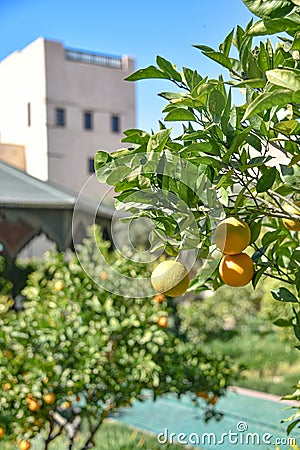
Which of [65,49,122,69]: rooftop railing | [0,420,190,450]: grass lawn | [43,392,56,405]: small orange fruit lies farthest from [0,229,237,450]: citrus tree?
[65,49,122,69]: rooftop railing

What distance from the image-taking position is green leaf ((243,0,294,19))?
3.01 ft

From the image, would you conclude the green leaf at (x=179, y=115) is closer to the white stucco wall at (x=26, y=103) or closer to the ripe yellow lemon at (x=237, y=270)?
the ripe yellow lemon at (x=237, y=270)

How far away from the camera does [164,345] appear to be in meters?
3.70

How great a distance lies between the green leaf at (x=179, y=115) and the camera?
105cm

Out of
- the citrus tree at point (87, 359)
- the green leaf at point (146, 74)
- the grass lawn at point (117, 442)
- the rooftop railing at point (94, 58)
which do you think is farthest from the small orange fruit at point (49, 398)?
the rooftop railing at point (94, 58)

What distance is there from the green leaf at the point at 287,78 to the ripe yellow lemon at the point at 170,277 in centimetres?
A: 42

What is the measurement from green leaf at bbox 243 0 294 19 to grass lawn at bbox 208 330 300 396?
21.5ft

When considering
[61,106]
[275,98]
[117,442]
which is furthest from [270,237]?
[61,106]

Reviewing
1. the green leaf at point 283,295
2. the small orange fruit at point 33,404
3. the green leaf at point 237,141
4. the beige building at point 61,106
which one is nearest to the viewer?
the green leaf at point 237,141

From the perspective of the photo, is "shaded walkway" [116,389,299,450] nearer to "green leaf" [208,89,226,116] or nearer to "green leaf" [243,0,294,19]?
"green leaf" [208,89,226,116]

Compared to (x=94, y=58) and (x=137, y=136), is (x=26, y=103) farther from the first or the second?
(x=137, y=136)

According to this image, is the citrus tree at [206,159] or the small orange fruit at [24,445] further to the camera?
the small orange fruit at [24,445]

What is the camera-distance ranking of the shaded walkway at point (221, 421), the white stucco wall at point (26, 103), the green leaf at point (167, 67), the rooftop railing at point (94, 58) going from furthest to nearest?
the rooftop railing at point (94, 58) < the white stucco wall at point (26, 103) < the shaded walkway at point (221, 421) < the green leaf at point (167, 67)

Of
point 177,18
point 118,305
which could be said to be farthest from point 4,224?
point 118,305
